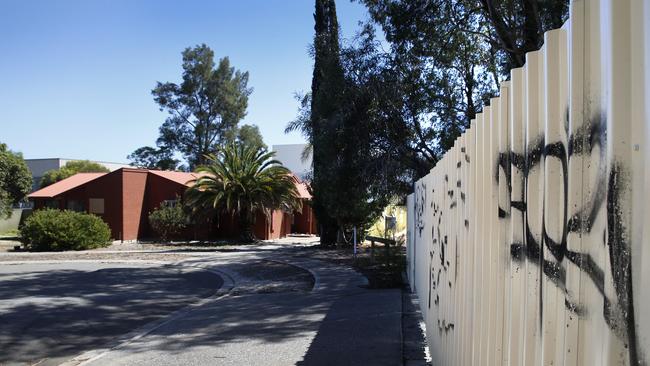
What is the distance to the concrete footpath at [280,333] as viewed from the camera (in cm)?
725

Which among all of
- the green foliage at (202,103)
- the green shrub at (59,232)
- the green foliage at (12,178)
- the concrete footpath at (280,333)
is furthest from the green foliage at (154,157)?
the concrete footpath at (280,333)

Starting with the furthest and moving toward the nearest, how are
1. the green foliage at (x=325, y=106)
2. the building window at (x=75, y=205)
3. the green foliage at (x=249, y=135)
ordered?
1. the green foliage at (x=249, y=135)
2. the building window at (x=75, y=205)
3. the green foliage at (x=325, y=106)

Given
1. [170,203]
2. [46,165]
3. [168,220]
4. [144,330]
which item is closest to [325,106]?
[144,330]

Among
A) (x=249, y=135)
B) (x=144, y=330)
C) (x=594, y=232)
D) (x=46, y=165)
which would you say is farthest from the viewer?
(x=46, y=165)

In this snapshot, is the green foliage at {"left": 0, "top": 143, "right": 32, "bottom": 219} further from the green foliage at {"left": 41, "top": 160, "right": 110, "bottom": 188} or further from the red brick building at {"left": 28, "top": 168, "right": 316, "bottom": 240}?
the green foliage at {"left": 41, "top": 160, "right": 110, "bottom": 188}

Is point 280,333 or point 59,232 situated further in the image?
point 59,232

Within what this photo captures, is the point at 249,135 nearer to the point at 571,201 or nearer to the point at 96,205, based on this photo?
the point at 96,205

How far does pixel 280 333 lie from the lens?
28.7 feet

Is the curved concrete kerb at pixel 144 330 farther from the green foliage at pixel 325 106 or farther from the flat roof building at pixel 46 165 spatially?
the flat roof building at pixel 46 165

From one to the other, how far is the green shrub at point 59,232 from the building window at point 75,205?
324 inches

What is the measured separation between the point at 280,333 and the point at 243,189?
23.8 metres

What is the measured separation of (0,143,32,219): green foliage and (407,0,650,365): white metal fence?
45.8m

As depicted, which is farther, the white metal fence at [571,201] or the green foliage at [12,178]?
the green foliage at [12,178]

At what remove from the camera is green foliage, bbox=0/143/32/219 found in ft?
142
